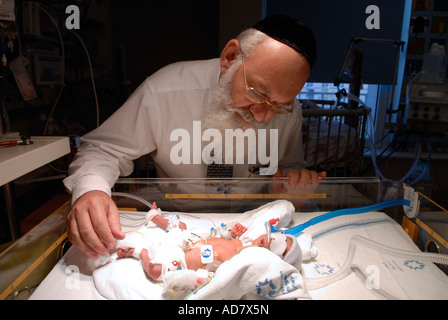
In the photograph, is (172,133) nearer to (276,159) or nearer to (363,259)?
(276,159)

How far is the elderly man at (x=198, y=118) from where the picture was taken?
969 millimetres

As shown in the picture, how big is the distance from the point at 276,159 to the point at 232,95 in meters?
0.47

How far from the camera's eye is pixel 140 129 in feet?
4.49

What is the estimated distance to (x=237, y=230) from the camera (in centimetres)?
117

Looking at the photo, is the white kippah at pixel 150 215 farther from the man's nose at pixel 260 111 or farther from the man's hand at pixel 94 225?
the man's nose at pixel 260 111

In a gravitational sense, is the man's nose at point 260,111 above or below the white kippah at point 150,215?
above

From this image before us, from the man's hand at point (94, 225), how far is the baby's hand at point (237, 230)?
1.36 feet

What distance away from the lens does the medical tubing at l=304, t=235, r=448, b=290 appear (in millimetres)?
975

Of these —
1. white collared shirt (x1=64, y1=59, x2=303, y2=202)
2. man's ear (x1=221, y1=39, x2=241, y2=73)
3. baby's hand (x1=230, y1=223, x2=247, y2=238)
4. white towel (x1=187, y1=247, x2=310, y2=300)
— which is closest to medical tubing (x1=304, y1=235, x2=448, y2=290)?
white towel (x1=187, y1=247, x2=310, y2=300)

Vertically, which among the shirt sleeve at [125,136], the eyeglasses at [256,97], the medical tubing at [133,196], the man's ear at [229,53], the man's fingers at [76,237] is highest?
the man's ear at [229,53]

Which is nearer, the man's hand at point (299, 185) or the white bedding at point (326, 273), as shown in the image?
the white bedding at point (326, 273)

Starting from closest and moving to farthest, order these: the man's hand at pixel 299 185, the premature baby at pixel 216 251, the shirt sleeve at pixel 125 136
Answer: the premature baby at pixel 216 251 < the shirt sleeve at pixel 125 136 < the man's hand at pixel 299 185

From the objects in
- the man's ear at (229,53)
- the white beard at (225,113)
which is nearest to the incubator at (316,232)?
the white beard at (225,113)

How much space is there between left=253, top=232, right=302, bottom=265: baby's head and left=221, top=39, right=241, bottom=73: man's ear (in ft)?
2.04
